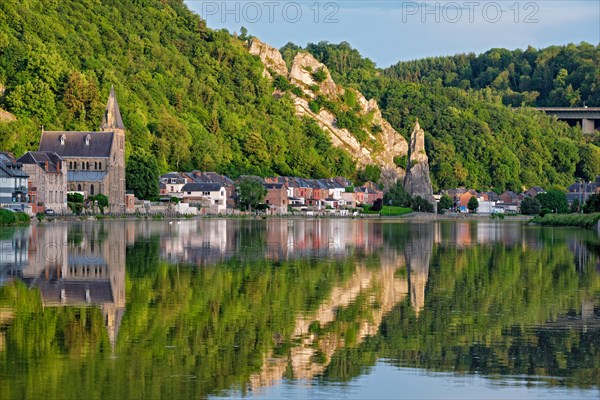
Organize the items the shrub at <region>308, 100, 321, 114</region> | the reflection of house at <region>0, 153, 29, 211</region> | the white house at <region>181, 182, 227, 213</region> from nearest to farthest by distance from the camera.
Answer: the reflection of house at <region>0, 153, 29, 211</region>, the white house at <region>181, 182, 227, 213</region>, the shrub at <region>308, 100, 321, 114</region>

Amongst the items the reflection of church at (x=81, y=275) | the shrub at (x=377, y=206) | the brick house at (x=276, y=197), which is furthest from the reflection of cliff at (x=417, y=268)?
the shrub at (x=377, y=206)

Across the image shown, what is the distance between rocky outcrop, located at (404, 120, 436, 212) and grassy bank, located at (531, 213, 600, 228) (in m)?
65.3

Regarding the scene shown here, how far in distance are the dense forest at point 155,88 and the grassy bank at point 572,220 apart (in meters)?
44.7

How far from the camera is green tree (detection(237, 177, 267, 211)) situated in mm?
116938

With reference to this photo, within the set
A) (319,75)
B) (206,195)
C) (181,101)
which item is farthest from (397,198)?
(206,195)

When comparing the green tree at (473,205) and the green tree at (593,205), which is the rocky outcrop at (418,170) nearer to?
the green tree at (473,205)

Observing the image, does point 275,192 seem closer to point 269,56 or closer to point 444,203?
point 444,203

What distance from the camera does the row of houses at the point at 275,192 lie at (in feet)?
378

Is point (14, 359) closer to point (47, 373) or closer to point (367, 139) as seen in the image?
point (47, 373)

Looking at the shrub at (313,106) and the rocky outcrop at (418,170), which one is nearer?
the rocky outcrop at (418,170)

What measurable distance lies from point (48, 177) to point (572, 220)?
44.0 m

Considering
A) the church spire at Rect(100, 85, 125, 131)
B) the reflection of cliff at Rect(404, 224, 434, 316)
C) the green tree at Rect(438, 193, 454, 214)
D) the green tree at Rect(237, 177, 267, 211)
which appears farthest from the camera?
the green tree at Rect(438, 193, 454, 214)

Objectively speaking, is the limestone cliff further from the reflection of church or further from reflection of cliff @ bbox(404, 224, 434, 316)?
the reflection of church

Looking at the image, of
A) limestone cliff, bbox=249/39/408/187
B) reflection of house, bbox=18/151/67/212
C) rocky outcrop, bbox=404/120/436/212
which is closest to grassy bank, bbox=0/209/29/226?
reflection of house, bbox=18/151/67/212
